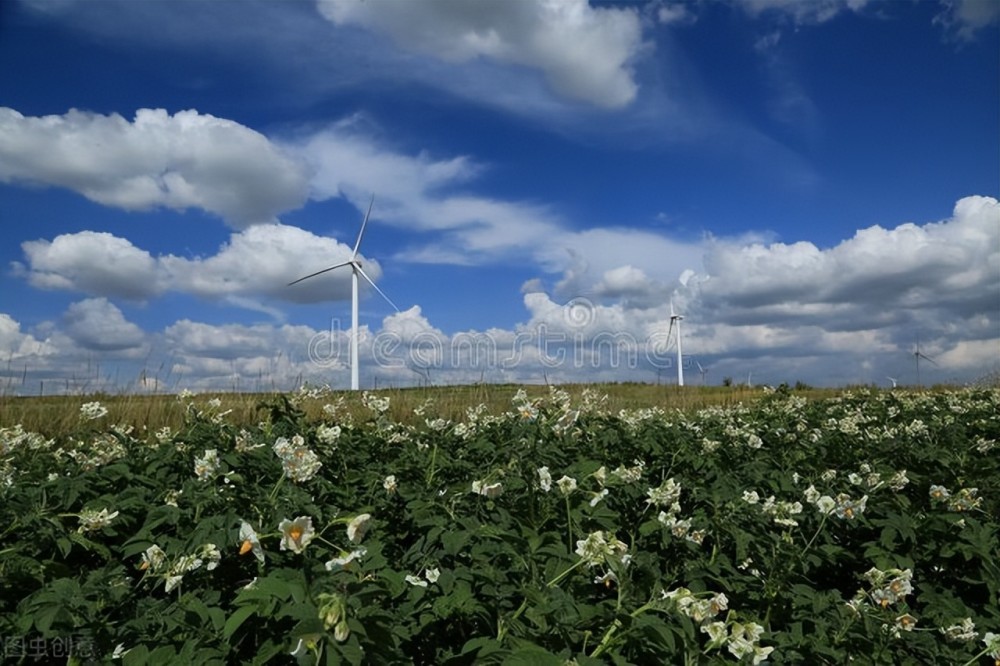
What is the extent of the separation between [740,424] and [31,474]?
6013 mm

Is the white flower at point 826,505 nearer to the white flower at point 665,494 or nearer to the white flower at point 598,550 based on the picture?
the white flower at point 665,494

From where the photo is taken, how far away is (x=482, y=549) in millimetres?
2814

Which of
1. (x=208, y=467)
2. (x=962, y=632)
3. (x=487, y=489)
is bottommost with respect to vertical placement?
(x=962, y=632)

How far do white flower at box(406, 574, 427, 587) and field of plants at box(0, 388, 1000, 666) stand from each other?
2 cm

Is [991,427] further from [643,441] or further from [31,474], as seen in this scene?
[31,474]

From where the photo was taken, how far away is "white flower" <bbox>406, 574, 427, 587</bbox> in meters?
2.62

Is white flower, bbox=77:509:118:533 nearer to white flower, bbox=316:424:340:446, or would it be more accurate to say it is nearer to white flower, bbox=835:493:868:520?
white flower, bbox=316:424:340:446

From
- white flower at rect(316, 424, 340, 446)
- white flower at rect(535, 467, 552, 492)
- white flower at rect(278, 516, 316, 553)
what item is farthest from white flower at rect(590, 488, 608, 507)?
white flower at rect(316, 424, 340, 446)

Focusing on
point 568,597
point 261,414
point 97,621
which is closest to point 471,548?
point 568,597

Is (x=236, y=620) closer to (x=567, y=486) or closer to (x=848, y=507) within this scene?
(x=567, y=486)

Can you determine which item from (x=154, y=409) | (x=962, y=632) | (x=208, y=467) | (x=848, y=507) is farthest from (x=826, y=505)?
(x=154, y=409)

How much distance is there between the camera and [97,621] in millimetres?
2488

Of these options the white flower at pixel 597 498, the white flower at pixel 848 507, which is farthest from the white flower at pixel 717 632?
the white flower at pixel 848 507

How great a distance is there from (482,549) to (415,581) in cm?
29
